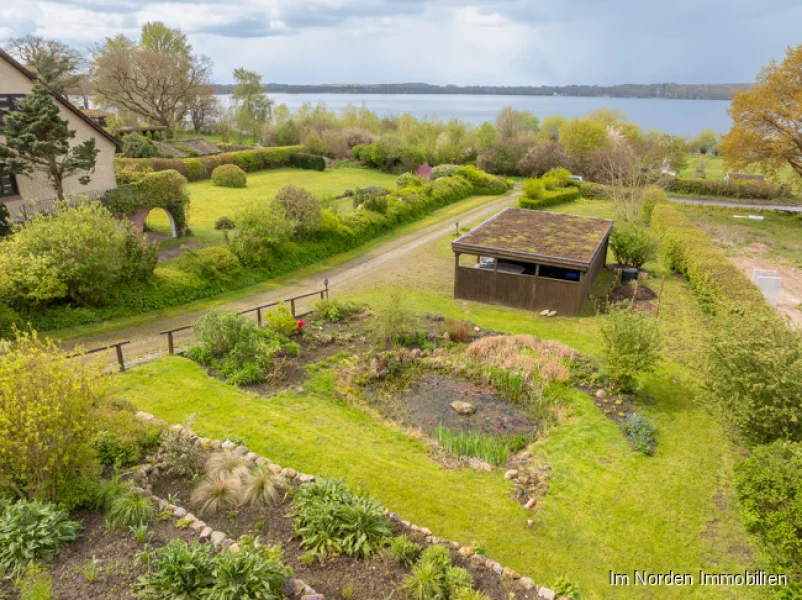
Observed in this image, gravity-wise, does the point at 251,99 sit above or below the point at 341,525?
above

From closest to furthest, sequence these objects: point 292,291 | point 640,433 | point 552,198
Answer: point 640,433 < point 292,291 < point 552,198

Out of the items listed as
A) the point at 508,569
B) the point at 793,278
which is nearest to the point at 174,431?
the point at 508,569

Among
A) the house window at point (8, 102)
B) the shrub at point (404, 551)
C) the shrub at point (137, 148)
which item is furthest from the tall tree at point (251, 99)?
the shrub at point (404, 551)

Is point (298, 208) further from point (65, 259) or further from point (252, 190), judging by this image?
point (252, 190)

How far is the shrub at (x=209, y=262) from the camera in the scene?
22750mm

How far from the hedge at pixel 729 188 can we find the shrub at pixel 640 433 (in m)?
45.6

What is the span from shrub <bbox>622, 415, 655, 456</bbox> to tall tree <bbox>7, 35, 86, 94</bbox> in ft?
189

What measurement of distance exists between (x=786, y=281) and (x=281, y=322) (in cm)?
2421

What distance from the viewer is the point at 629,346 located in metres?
14.6

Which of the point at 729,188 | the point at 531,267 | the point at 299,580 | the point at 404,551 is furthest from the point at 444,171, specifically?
the point at 299,580

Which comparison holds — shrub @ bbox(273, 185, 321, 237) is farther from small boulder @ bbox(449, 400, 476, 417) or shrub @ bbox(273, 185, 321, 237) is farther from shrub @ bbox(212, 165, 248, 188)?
shrub @ bbox(212, 165, 248, 188)

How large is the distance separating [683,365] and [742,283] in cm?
604

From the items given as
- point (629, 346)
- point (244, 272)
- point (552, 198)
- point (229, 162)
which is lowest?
point (244, 272)

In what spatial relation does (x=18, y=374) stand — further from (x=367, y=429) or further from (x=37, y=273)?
(x=37, y=273)
